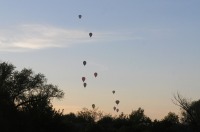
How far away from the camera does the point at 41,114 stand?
4744cm

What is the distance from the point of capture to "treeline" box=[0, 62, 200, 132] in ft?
147

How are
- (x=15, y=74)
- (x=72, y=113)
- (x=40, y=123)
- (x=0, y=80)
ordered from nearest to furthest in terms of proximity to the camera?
(x=40, y=123), (x=0, y=80), (x=15, y=74), (x=72, y=113)

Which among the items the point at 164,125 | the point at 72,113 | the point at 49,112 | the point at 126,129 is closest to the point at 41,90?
the point at 126,129

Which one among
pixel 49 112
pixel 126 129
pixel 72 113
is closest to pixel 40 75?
pixel 126 129

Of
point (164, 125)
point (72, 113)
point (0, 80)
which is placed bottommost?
point (164, 125)

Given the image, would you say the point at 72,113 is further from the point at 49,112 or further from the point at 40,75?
the point at 49,112

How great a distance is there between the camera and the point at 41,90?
88.4 meters

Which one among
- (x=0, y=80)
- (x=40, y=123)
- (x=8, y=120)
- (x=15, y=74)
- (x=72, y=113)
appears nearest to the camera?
(x=8, y=120)

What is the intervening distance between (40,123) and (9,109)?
3.25m

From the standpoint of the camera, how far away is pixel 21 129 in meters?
44.4

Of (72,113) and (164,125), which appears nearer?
(164,125)

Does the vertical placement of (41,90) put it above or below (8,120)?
above

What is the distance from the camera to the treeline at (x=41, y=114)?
44.9 metres

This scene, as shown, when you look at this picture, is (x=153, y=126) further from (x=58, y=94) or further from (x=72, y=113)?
(x=72, y=113)
